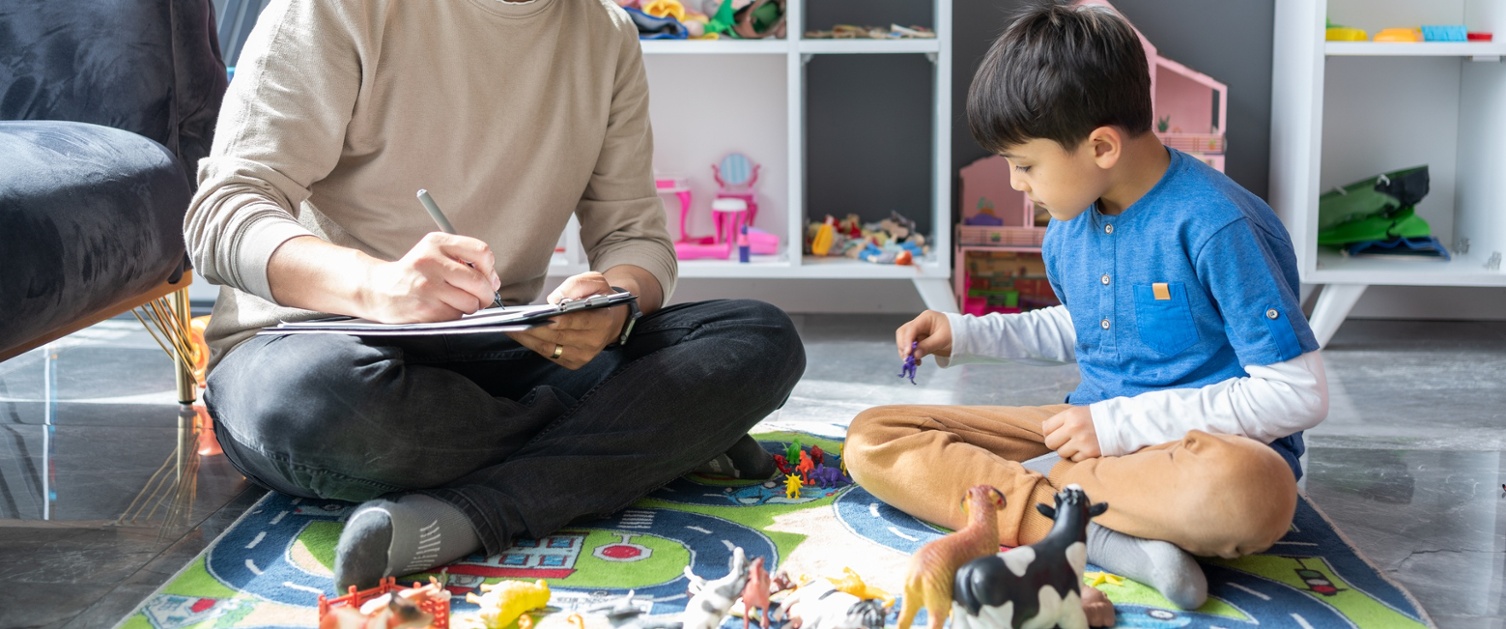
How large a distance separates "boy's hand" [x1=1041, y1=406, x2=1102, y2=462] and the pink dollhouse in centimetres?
117

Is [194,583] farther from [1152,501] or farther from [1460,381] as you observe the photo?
[1460,381]

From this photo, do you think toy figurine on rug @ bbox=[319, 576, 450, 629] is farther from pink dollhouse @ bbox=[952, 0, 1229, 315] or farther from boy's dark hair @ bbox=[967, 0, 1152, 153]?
pink dollhouse @ bbox=[952, 0, 1229, 315]

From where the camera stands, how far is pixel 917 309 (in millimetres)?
2512

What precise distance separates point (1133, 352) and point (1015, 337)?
0.54ft

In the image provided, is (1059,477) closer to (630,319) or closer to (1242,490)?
(1242,490)

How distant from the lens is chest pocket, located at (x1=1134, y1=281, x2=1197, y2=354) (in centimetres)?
115

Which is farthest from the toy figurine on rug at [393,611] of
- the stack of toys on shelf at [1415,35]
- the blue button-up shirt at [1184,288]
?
the stack of toys on shelf at [1415,35]

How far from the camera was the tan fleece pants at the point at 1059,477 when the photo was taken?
1.01 metres

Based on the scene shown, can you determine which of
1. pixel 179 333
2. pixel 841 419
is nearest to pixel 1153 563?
pixel 841 419

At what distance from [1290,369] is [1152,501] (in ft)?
0.55

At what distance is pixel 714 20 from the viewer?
88.7 inches

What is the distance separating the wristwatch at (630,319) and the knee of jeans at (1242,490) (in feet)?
1.73

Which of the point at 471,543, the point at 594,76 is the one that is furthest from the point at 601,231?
the point at 471,543

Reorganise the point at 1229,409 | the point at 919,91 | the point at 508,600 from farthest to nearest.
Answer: the point at 919,91 < the point at 1229,409 < the point at 508,600
